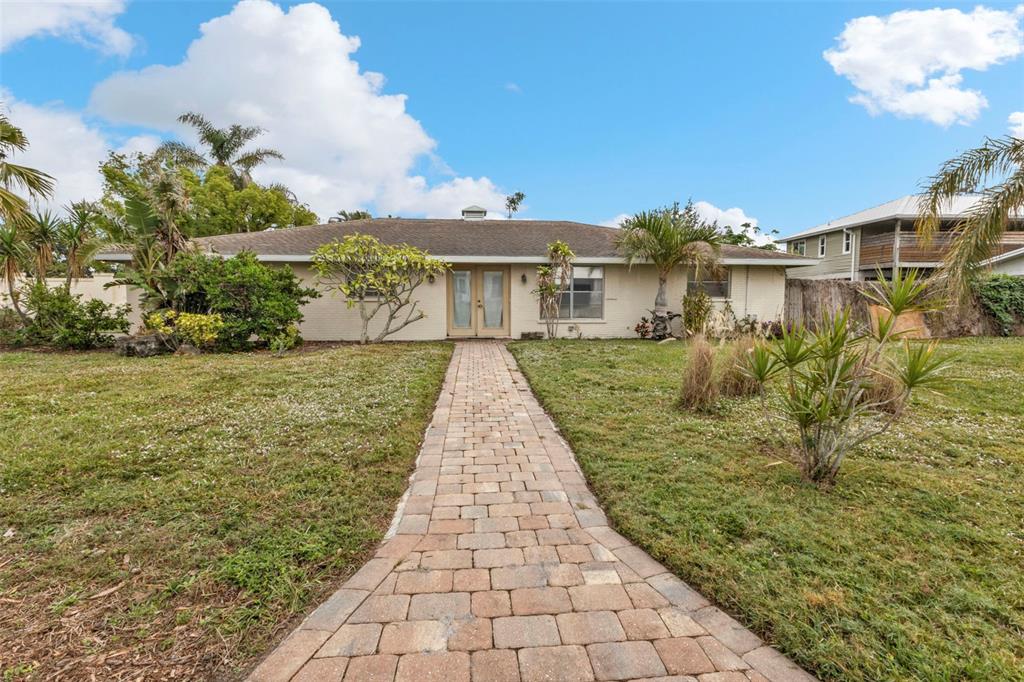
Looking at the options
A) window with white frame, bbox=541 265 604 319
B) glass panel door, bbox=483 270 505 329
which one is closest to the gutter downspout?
window with white frame, bbox=541 265 604 319

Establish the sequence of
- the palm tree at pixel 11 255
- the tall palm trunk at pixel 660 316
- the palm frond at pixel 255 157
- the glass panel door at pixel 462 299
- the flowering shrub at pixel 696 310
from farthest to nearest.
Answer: the palm frond at pixel 255 157 → the glass panel door at pixel 462 299 → the tall palm trunk at pixel 660 316 → the flowering shrub at pixel 696 310 → the palm tree at pixel 11 255

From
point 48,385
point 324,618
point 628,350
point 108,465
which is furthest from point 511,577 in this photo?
point 628,350

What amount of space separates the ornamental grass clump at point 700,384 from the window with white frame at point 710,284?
8.31 metres

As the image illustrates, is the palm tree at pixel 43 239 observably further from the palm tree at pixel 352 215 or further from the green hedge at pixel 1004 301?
the green hedge at pixel 1004 301

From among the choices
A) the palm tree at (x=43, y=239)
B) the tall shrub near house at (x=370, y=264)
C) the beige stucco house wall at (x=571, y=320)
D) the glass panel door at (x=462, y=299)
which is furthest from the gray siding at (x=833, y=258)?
the palm tree at (x=43, y=239)

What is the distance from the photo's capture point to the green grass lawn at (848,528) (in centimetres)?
184

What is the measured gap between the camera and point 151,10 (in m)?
9.34

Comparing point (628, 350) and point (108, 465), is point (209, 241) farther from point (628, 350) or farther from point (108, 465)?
point (628, 350)

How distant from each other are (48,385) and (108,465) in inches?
160

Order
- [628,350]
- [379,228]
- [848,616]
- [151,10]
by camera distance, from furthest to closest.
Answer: [379,228] < [628,350] < [151,10] < [848,616]

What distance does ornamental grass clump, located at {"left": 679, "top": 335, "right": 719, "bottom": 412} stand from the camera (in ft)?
17.2

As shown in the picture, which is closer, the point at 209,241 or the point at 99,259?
the point at 99,259

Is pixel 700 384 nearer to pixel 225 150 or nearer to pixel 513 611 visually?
pixel 513 611

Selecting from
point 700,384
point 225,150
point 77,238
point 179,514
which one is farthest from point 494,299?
point 225,150
